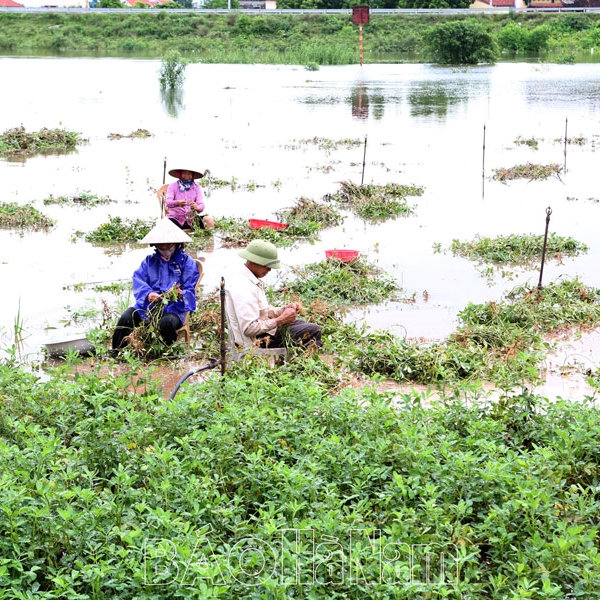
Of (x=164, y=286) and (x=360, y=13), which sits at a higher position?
(x=360, y=13)

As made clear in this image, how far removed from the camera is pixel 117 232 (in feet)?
36.6

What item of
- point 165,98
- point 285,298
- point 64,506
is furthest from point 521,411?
point 165,98

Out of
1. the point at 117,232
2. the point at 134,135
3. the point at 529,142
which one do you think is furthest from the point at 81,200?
the point at 529,142

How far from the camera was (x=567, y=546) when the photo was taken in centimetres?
354

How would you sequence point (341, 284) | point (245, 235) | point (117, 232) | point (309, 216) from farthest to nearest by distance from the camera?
point (309, 216) < point (117, 232) < point (245, 235) < point (341, 284)

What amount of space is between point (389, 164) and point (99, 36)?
5423 cm

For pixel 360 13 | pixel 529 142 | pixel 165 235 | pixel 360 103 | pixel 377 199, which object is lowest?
pixel 377 199

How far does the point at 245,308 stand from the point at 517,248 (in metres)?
5.23

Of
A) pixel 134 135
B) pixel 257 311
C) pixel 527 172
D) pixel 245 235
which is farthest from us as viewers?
pixel 134 135

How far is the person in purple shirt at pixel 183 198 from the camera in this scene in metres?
10.4

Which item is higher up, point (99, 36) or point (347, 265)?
point (99, 36)

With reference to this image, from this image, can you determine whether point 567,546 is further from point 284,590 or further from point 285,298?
point 285,298

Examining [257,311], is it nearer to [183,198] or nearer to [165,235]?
[165,235]

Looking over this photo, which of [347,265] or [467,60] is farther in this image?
[467,60]
